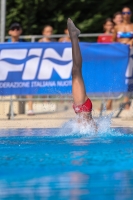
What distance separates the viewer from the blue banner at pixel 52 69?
41.1 feet

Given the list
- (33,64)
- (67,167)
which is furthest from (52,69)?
(67,167)

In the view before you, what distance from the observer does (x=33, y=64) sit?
41.0 ft

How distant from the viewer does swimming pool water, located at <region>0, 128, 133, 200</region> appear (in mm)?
4910

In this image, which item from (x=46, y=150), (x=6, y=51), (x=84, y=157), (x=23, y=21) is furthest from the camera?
(x=23, y=21)

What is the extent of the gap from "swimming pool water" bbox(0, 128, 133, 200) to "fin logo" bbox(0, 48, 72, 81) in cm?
398

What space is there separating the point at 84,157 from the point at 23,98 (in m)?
6.79

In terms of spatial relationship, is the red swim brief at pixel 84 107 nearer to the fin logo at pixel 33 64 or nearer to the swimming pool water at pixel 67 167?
the swimming pool water at pixel 67 167

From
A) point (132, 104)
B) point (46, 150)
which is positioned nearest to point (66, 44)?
point (132, 104)

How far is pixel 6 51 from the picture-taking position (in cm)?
1255

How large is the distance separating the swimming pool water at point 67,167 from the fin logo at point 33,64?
13.1ft

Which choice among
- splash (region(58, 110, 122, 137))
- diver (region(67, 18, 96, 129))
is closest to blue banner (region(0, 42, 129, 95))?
splash (region(58, 110, 122, 137))

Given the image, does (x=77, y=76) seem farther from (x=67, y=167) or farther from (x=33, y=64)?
(x=33, y=64)

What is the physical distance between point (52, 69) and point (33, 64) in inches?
13.8

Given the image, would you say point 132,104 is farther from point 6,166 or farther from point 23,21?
point 23,21
